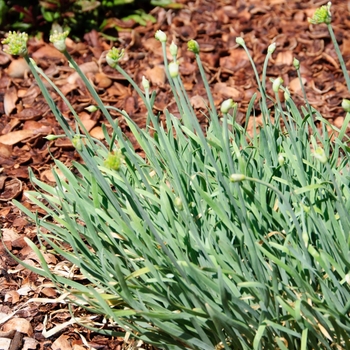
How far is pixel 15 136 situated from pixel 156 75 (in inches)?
36.3

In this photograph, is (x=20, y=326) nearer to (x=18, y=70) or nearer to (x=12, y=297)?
(x=12, y=297)

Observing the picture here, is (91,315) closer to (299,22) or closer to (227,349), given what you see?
(227,349)

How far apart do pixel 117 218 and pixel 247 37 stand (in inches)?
97.1

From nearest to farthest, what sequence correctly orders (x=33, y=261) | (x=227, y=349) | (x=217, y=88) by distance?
(x=227, y=349) → (x=33, y=261) → (x=217, y=88)

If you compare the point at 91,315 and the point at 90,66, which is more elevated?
the point at 90,66

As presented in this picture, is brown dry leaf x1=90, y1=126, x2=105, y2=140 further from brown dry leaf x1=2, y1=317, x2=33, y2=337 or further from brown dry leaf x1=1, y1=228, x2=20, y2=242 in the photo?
brown dry leaf x1=2, y1=317, x2=33, y2=337

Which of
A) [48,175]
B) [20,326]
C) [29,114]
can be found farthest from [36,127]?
[20,326]

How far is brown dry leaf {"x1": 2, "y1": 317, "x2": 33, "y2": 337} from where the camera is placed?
2096 millimetres

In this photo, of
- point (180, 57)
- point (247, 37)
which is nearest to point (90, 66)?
point (180, 57)

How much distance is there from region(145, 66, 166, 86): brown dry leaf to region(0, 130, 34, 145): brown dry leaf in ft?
2.61

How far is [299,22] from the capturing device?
4.06 m

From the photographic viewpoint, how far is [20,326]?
211 cm

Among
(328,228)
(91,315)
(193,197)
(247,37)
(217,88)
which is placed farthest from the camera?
(247,37)

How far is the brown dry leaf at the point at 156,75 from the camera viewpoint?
11.7 ft
